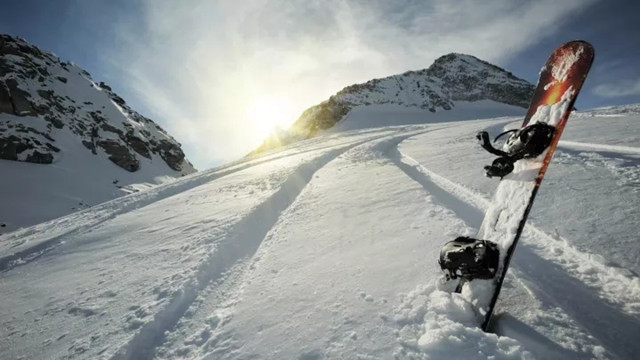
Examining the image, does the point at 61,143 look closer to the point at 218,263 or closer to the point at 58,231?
the point at 58,231

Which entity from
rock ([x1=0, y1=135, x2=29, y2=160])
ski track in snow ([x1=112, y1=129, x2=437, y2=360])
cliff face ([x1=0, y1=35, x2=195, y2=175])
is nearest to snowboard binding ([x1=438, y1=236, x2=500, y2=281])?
ski track in snow ([x1=112, y1=129, x2=437, y2=360])

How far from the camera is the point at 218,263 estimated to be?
5219 mm

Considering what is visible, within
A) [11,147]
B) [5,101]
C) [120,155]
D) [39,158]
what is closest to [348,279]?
[39,158]

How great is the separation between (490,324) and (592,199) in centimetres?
290

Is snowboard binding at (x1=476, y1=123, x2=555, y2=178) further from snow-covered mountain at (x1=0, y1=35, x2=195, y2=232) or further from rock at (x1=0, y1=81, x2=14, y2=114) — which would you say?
rock at (x1=0, y1=81, x2=14, y2=114)

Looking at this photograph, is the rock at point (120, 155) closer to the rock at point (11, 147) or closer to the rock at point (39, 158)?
the rock at point (39, 158)

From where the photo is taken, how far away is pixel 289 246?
210 inches

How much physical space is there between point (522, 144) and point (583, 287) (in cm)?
150

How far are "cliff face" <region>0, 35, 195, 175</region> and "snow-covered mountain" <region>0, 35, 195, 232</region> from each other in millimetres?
72

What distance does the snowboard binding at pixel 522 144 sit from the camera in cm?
246

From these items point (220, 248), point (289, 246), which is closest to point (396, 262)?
point (289, 246)

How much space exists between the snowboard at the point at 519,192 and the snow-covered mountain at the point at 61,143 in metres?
26.9

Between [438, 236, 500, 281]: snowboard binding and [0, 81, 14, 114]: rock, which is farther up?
[0, 81, 14, 114]: rock

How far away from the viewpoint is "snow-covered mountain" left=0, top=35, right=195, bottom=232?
2386 centimetres
